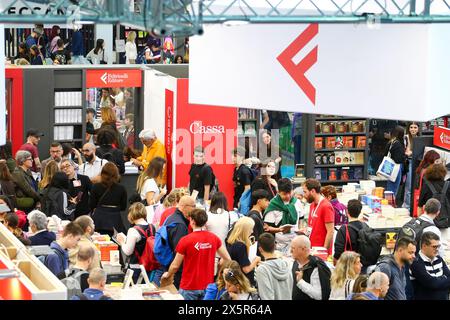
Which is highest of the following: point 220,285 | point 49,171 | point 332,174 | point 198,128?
point 198,128

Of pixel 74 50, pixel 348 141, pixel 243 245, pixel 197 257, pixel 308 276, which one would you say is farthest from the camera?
pixel 74 50

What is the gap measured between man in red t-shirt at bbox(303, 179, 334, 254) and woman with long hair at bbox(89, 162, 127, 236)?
6.93 feet

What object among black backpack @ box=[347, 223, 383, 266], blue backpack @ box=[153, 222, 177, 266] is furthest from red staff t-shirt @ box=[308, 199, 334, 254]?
blue backpack @ box=[153, 222, 177, 266]

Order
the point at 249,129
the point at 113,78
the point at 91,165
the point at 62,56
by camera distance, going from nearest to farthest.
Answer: the point at 91,165, the point at 249,129, the point at 113,78, the point at 62,56

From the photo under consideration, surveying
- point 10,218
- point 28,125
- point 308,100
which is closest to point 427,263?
point 308,100

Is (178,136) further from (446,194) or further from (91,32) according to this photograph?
(91,32)

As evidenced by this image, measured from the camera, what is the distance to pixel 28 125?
15.3m

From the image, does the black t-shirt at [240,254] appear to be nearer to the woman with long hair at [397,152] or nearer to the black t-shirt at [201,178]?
the black t-shirt at [201,178]

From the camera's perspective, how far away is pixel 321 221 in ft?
34.0

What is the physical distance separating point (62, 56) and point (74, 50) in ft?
5.98

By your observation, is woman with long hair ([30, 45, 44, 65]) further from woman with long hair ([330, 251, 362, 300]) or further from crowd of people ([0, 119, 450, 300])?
woman with long hair ([330, 251, 362, 300])

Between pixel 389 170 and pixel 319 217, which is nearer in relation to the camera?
pixel 319 217

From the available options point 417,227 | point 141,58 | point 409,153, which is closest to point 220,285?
point 417,227

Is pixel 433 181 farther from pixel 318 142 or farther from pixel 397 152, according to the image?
pixel 318 142
